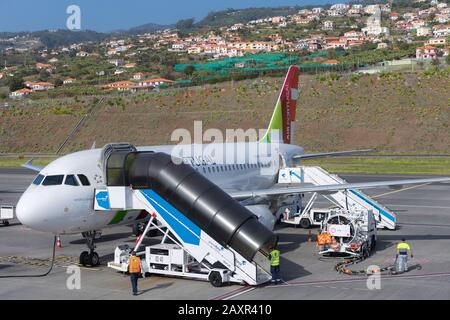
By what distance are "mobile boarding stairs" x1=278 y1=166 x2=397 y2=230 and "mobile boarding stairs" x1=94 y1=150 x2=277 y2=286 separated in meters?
12.7

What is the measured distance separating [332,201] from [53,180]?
1738cm

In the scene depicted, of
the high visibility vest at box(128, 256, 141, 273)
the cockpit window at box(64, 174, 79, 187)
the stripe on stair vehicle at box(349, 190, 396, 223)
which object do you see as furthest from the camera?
the stripe on stair vehicle at box(349, 190, 396, 223)

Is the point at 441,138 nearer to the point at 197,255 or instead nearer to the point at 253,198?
the point at 253,198

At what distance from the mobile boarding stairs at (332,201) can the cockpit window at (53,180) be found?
15685mm

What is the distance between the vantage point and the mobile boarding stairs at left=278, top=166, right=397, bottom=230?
37.4m

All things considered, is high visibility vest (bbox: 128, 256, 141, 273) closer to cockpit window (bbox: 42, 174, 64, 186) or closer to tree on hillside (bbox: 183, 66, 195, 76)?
cockpit window (bbox: 42, 174, 64, 186)

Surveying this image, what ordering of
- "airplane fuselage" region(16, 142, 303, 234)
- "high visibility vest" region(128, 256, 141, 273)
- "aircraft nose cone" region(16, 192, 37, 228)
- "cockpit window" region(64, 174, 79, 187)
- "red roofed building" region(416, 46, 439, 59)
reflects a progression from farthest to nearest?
"red roofed building" region(416, 46, 439, 59), "cockpit window" region(64, 174, 79, 187), "airplane fuselage" region(16, 142, 303, 234), "aircraft nose cone" region(16, 192, 37, 228), "high visibility vest" region(128, 256, 141, 273)

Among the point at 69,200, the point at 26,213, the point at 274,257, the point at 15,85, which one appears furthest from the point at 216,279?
the point at 15,85

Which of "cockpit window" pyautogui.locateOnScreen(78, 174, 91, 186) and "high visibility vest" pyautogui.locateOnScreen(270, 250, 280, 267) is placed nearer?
"high visibility vest" pyautogui.locateOnScreen(270, 250, 280, 267)

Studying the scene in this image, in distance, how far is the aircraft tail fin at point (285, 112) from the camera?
1797 inches

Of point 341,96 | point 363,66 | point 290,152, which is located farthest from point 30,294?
point 363,66

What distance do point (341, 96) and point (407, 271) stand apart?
8489 cm

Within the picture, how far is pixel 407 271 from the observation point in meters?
26.9

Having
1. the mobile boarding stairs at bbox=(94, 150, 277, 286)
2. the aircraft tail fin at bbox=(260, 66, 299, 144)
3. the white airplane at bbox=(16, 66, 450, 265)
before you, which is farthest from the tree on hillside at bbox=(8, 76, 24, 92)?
the mobile boarding stairs at bbox=(94, 150, 277, 286)
